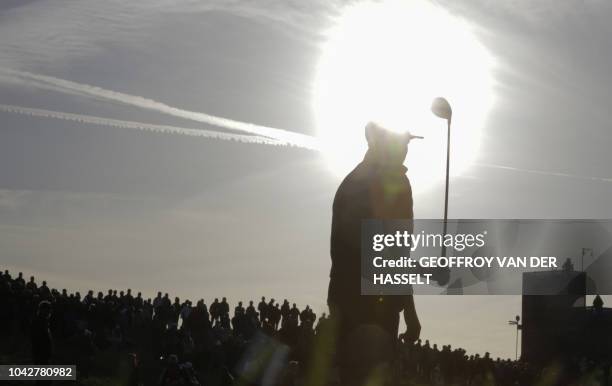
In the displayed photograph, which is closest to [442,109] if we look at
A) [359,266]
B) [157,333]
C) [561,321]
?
[359,266]

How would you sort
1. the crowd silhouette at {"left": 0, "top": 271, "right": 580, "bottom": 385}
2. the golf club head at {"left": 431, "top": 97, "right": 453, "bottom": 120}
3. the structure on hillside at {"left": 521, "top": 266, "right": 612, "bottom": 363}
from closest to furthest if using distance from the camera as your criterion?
the golf club head at {"left": 431, "top": 97, "right": 453, "bottom": 120}
the crowd silhouette at {"left": 0, "top": 271, "right": 580, "bottom": 385}
the structure on hillside at {"left": 521, "top": 266, "right": 612, "bottom": 363}

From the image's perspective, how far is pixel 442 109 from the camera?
16.6m

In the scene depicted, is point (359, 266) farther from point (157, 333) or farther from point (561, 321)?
point (561, 321)

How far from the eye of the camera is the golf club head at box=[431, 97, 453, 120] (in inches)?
653

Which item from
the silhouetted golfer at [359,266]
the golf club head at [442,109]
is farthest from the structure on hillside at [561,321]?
the golf club head at [442,109]

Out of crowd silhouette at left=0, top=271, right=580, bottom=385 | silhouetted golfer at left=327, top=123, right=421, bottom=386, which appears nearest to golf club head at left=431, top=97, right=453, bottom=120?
silhouetted golfer at left=327, top=123, right=421, bottom=386

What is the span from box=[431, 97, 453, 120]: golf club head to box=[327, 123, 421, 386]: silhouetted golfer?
1.13m

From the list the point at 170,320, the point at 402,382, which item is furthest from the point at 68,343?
the point at 402,382

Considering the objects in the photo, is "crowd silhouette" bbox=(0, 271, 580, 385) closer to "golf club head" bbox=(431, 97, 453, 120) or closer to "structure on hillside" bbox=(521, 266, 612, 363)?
"golf club head" bbox=(431, 97, 453, 120)

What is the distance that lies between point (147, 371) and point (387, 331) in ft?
48.2

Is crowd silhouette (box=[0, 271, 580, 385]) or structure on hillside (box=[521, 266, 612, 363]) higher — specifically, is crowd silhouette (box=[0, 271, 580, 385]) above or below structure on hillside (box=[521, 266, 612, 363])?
below

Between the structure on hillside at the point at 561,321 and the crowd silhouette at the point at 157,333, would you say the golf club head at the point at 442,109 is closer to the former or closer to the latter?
the crowd silhouette at the point at 157,333

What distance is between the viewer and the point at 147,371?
30125 mm

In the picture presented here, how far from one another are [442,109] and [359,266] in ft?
9.97
